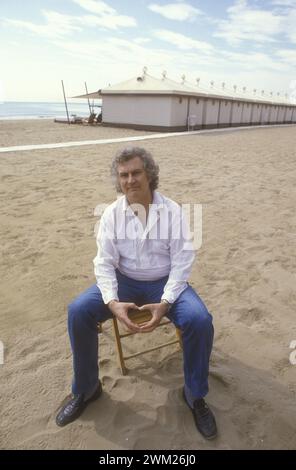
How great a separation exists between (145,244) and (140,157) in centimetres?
66

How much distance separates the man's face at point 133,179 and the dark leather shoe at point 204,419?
59.6 inches

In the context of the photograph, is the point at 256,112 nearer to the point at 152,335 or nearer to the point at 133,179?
the point at 152,335

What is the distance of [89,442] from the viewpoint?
2180mm

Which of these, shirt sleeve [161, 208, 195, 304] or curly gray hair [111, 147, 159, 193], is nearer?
shirt sleeve [161, 208, 195, 304]

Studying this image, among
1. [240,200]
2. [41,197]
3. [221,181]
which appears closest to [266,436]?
[240,200]

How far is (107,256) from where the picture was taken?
259 centimetres

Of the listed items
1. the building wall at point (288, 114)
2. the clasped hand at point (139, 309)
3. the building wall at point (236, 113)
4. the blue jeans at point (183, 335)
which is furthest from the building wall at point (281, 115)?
the clasped hand at point (139, 309)

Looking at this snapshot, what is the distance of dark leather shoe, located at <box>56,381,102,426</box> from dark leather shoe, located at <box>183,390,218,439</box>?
0.76m

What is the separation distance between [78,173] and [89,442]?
24.6ft

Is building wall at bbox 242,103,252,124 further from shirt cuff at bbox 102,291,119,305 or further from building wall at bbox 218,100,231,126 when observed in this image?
shirt cuff at bbox 102,291,119,305

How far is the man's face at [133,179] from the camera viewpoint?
2.58m

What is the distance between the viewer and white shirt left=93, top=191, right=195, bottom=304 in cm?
254

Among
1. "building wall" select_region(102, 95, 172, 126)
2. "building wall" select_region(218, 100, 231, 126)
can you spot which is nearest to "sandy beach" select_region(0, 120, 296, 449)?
"building wall" select_region(102, 95, 172, 126)

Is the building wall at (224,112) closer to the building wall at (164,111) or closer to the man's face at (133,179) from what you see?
the building wall at (164,111)
